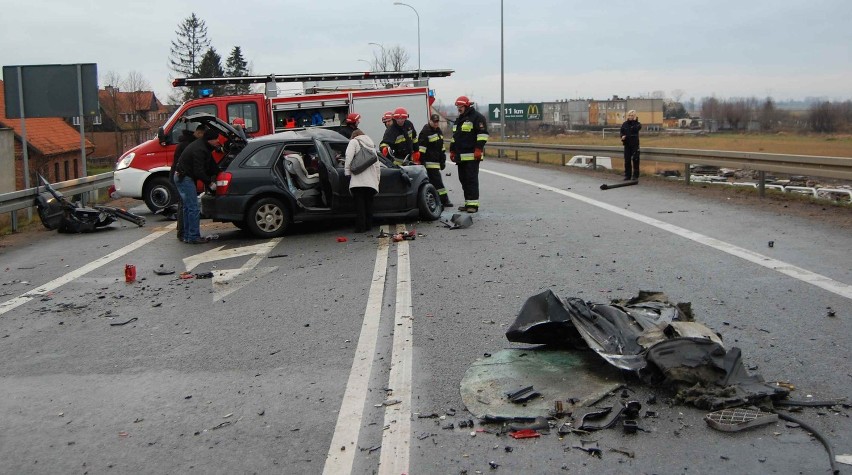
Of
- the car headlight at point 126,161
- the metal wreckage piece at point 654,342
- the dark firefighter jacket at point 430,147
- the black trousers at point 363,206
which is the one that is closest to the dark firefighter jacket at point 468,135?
the dark firefighter jacket at point 430,147

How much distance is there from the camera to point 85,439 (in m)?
4.56

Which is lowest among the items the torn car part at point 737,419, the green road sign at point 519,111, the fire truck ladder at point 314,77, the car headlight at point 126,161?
the torn car part at point 737,419

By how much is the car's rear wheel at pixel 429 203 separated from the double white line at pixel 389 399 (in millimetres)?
5322

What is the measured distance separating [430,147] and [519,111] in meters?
49.7

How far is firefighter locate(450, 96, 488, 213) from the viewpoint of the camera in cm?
1392

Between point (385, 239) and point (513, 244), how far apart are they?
1.94m

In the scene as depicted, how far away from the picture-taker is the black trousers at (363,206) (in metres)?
12.3

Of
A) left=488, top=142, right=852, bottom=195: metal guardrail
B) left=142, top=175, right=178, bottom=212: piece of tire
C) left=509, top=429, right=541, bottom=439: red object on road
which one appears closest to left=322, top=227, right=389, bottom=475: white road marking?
left=509, top=429, right=541, bottom=439: red object on road

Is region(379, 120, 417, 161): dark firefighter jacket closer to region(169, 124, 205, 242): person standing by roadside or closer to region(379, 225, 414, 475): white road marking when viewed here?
region(169, 124, 205, 242): person standing by roadside

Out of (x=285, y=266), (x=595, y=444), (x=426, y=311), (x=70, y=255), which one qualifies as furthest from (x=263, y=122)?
(x=595, y=444)

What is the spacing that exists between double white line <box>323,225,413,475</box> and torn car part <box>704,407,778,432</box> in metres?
1.57

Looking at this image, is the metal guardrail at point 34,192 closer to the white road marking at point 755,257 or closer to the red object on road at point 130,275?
the red object on road at point 130,275

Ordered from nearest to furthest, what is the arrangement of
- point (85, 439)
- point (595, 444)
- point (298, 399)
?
point (595, 444), point (85, 439), point (298, 399)

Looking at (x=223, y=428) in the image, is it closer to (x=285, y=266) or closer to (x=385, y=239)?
(x=285, y=266)
